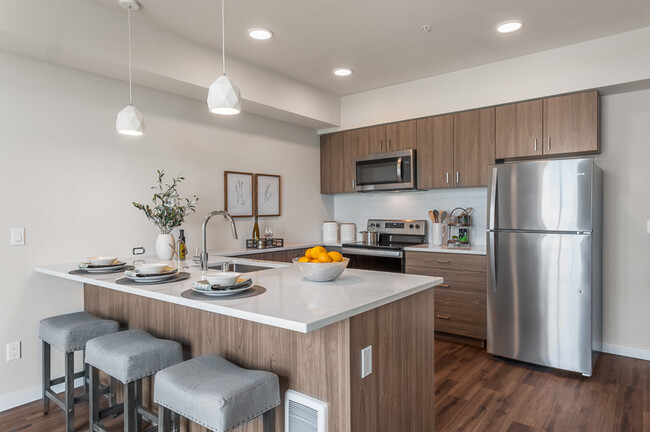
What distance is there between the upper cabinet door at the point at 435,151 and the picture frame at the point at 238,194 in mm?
1765

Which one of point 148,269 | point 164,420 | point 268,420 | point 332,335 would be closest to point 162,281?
point 148,269

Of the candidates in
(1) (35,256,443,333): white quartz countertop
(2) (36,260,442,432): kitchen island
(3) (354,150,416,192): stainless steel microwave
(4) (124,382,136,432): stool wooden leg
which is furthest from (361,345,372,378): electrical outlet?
(3) (354,150,416,192): stainless steel microwave

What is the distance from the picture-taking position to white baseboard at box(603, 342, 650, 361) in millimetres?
3332

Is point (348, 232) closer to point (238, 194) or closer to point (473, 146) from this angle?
point (238, 194)

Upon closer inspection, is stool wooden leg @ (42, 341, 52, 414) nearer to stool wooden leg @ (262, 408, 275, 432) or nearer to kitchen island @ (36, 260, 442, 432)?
kitchen island @ (36, 260, 442, 432)

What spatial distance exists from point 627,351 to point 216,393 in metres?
3.56

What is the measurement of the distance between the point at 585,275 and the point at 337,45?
2.58m

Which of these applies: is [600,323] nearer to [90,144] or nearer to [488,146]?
[488,146]

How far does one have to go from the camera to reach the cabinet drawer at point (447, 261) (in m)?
3.56

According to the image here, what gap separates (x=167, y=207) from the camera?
10.4 ft

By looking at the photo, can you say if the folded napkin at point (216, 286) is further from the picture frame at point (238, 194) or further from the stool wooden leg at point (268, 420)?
the picture frame at point (238, 194)

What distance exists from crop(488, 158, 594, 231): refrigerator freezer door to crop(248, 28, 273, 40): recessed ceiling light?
207 centimetres

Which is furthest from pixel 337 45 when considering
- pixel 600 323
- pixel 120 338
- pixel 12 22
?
pixel 600 323

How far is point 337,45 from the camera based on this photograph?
3355 millimetres
